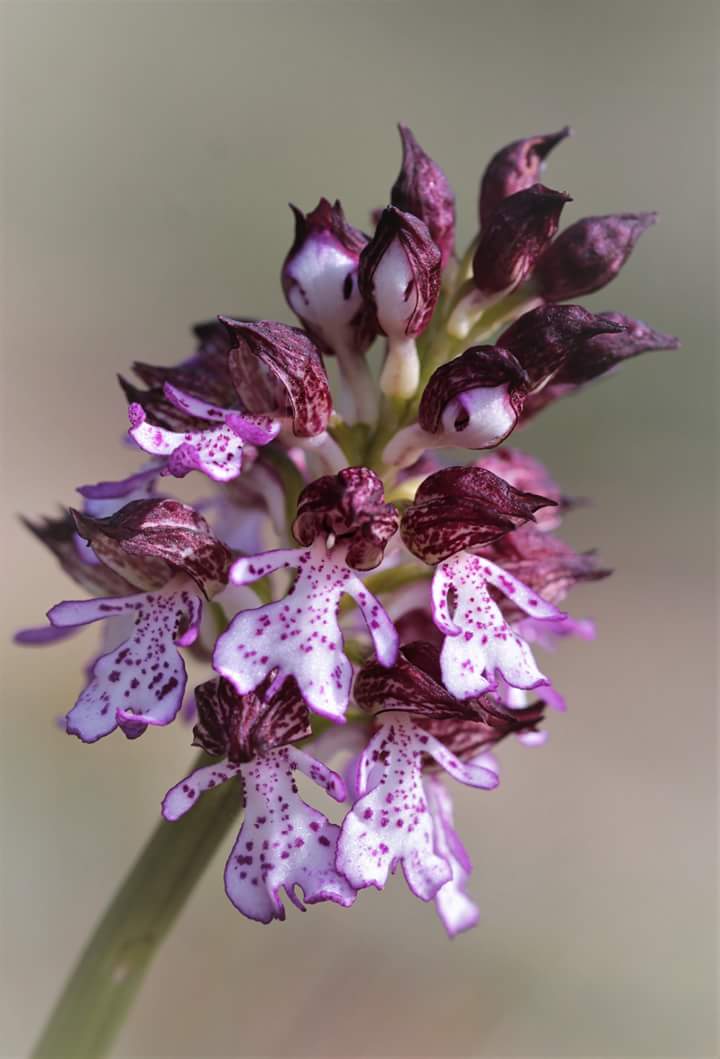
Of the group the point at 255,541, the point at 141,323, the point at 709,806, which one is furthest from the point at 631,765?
the point at 141,323

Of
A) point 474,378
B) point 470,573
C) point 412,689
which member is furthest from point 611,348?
point 412,689

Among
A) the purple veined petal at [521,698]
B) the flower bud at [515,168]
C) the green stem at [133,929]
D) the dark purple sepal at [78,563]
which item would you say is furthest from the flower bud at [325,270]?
the green stem at [133,929]

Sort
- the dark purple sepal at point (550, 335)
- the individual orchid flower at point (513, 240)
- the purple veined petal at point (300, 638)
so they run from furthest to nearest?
the individual orchid flower at point (513, 240), the dark purple sepal at point (550, 335), the purple veined petal at point (300, 638)

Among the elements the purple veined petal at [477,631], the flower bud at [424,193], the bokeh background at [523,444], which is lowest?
the bokeh background at [523,444]

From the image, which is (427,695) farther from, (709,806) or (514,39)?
(514,39)

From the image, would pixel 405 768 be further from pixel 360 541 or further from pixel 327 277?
pixel 327 277

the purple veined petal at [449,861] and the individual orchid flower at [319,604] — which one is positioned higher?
the individual orchid flower at [319,604]

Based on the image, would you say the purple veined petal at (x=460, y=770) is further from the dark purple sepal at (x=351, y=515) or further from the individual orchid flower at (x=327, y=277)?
the individual orchid flower at (x=327, y=277)

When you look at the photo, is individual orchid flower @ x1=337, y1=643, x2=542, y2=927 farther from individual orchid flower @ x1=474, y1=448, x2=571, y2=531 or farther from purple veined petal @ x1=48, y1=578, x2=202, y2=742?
individual orchid flower @ x1=474, y1=448, x2=571, y2=531
